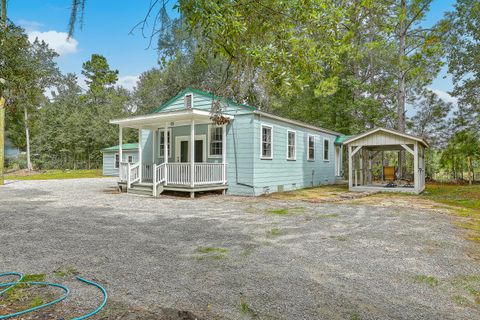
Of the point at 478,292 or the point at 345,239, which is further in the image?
the point at 345,239

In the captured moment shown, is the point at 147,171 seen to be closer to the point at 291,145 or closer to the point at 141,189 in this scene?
the point at 141,189

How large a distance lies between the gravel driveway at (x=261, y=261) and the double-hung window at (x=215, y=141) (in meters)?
5.24

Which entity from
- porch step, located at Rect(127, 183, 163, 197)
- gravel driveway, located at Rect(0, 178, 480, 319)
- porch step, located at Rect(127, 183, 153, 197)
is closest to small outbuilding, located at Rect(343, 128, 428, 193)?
gravel driveway, located at Rect(0, 178, 480, 319)

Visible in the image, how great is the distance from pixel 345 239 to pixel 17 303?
4288 millimetres

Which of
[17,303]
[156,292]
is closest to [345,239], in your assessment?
[156,292]

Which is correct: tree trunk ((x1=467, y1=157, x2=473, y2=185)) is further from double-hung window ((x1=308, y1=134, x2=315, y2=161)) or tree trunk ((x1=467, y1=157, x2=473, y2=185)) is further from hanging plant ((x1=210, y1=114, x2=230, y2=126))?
hanging plant ((x1=210, y1=114, x2=230, y2=126))

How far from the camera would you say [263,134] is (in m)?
12.0

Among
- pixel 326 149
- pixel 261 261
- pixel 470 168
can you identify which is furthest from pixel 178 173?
pixel 470 168

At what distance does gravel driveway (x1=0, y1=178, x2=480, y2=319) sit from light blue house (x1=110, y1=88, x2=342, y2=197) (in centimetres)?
419

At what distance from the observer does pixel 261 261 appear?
383cm

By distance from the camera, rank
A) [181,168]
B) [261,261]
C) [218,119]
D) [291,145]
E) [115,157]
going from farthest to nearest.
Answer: [115,157]
[291,145]
[181,168]
[261,261]
[218,119]

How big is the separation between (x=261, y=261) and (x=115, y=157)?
23080 millimetres

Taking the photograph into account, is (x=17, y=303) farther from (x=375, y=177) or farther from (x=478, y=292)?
(x=375, y=177)

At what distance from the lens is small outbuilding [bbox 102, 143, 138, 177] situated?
23047mm
